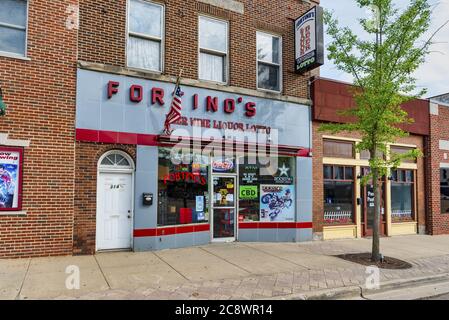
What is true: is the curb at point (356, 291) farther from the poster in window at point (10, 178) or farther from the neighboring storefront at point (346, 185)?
the poster in window at point (10, 178)

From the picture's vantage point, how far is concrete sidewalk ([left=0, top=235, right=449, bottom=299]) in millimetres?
6551

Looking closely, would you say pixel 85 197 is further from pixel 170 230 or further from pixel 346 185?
pixel 346 185

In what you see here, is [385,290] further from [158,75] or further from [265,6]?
[265,6]

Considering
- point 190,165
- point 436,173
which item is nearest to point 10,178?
point 190,165

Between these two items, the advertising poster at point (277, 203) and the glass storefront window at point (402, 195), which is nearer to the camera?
the advertising poster at point (277, 203)

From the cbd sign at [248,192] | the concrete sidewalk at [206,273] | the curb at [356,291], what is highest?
the cbd sign at [248,192]

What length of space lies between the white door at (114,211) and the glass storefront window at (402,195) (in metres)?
10.4

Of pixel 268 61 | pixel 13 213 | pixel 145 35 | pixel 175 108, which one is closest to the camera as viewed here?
pixel 13 213

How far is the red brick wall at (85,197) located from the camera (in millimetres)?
9211

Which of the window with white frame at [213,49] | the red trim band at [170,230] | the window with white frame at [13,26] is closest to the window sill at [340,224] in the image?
the red trim band at [170,230]

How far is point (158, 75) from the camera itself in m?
10.4

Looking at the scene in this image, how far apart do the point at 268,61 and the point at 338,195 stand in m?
5.24

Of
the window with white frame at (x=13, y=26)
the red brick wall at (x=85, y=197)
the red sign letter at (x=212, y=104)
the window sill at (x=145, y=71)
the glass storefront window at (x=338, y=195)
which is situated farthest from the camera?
the glass storefront window at (x=338, y=195)

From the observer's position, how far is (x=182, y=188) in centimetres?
1080
